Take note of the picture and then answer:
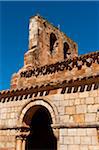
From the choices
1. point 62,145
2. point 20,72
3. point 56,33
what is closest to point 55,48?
point 56,33

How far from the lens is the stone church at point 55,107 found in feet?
28.0

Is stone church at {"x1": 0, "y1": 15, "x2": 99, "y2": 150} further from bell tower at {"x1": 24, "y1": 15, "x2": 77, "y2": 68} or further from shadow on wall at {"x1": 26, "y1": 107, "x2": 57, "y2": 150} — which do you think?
bell tower at {"x1": 24, "y1": 15, "x2": 77, "y2": 68}

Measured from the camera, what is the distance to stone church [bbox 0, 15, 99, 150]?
8539 millimetres

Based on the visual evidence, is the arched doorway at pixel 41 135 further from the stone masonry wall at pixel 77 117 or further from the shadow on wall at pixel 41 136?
the stone masonry wall at pixel 77 117

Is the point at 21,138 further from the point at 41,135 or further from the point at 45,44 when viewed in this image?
the point at 45,44

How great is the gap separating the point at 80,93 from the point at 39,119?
343 centimetres

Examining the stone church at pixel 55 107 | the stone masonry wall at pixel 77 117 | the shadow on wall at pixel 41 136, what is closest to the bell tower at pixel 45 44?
the stone church at pixel 55 107

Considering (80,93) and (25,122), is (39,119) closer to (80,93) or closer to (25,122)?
(25,122)

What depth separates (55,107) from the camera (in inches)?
366

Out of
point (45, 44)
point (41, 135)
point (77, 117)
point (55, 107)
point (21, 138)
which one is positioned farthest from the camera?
point (45, 44)

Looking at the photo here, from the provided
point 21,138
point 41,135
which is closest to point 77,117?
point 21,138

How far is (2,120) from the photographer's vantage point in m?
10.9

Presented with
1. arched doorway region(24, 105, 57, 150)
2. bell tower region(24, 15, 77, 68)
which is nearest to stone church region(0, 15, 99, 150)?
arched doorway region(24, 105, 57, 150)

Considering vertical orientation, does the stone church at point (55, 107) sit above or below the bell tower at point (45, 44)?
below
